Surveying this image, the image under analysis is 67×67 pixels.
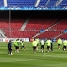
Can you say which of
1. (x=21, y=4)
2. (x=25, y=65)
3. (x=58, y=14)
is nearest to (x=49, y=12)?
(x=58, y=14)

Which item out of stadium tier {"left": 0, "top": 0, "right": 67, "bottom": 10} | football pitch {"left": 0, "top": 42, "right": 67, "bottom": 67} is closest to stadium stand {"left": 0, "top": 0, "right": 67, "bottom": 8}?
stadium tier {"left": 0, "top": 0, "right": 67, "bottom": 10}

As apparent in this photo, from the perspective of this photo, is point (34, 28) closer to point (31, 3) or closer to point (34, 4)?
point (34, 4)

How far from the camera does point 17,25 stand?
265 ft

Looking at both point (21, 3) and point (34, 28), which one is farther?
point (21, 3)

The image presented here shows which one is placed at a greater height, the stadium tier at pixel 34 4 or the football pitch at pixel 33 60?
the stadium tier at pixel 34 4

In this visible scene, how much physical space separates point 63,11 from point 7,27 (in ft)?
49.8

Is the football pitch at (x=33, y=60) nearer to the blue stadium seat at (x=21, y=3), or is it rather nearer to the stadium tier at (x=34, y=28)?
the stadium tier at (x=34, y=28)

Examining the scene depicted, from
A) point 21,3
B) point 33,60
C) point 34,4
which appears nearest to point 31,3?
point 34,4

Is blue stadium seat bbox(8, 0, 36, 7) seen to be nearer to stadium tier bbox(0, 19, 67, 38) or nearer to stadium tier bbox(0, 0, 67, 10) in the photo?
stadium tier bbox(0, 0, 67, 10)

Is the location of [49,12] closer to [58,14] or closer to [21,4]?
[58,14]

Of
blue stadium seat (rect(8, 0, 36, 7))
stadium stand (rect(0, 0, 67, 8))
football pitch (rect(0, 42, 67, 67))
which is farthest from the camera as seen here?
blue stadium seat (rect(8, 0, 36, 7))

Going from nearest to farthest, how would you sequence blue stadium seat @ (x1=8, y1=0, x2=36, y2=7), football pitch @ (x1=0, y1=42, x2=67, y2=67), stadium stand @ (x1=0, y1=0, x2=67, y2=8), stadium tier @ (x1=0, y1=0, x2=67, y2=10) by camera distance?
football pitch @ (x1=0, y1=42, x2=67, y2=67) → stadium tier @ (x1=0, y1=0, x2=67, y2=10) → stadium stand @ (x1=0, y1=0, x2=67, y2=8) → blue stadium seat @ (x1=8, y1=0, x2=36, y2=7)

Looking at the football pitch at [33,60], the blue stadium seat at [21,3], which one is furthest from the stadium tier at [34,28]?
the football pitch at [33,60]

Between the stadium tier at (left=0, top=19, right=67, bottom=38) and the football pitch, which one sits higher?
the stadium tier at (left=0, top=19, right=67, bottom=38)
